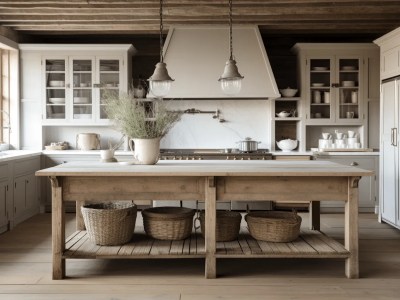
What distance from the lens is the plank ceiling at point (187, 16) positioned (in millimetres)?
5664

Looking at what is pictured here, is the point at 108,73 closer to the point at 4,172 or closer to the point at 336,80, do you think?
the point at 4,172

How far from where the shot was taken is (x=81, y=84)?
705 centimetres

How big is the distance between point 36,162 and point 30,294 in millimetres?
3474

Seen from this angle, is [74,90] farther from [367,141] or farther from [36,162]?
[367,141]

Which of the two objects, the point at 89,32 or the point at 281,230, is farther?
the point at 89,32

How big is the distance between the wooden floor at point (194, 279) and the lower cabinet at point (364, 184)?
210 centimetres

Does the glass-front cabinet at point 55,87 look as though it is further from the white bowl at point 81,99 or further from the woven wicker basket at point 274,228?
the woven wicker basket at point 274,228

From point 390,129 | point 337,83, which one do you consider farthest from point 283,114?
point 390,129

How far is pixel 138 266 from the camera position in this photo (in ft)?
13.3

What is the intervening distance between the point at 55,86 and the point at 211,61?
2.35 metres

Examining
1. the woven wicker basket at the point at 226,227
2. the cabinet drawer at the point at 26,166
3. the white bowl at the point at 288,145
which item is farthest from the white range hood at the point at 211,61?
the woven wicker basket at the point at 226,227

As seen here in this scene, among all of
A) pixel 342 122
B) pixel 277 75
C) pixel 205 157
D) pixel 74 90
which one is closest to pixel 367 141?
pixel 342 122

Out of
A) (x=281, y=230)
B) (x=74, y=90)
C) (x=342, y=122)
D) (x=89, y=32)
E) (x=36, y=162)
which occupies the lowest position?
(x=281, y=230)

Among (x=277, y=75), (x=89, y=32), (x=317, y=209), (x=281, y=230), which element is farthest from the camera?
(x=277, y=75)
